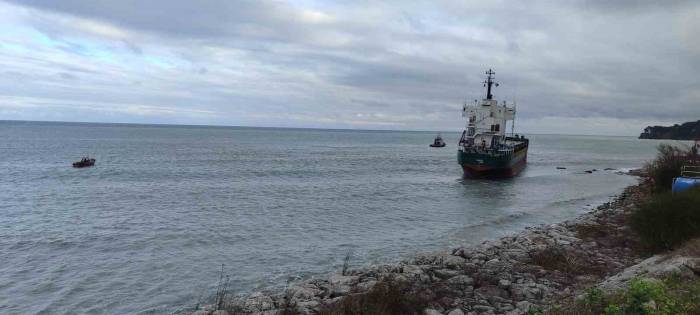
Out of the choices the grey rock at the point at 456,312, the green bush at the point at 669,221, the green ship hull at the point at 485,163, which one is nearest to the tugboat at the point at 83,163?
the green ship hull at the point at 485,163

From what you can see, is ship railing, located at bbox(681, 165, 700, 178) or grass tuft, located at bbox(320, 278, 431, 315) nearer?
grass tuft, located at bbox(320, 278, 431, 315)

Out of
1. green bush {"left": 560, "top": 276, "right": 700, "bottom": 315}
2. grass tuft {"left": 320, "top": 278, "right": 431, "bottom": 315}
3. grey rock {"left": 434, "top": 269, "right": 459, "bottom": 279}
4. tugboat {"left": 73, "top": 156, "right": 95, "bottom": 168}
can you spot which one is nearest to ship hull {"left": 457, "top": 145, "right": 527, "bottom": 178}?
grey rock {"left": 434, "top": 269, "right": 459, "bottom": 279}

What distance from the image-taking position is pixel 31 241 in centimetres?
1983

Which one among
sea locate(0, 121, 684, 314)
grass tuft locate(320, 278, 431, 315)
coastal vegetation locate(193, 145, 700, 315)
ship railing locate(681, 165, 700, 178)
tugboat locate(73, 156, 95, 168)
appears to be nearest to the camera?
coastal vegetation locate(193, 145, 700, 315)

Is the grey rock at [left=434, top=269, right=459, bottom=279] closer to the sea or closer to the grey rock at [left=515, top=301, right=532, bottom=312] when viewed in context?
the grey rock at [left=515, top=301, right=532, bottom=312]

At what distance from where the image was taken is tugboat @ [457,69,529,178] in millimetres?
46812

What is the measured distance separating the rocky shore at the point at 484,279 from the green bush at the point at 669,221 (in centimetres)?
77

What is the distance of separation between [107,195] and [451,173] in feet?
117

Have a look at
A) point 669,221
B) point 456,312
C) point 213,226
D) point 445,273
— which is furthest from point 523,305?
point 213,226

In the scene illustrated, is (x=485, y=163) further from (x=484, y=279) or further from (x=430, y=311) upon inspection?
(x=430, y=311)

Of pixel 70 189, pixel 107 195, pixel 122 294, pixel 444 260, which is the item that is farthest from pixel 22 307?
pixel 70 189

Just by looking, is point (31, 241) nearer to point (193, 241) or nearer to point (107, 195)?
point (193, 241)

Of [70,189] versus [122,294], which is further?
[70,189]

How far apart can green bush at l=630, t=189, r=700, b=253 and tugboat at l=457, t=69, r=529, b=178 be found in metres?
30.5
